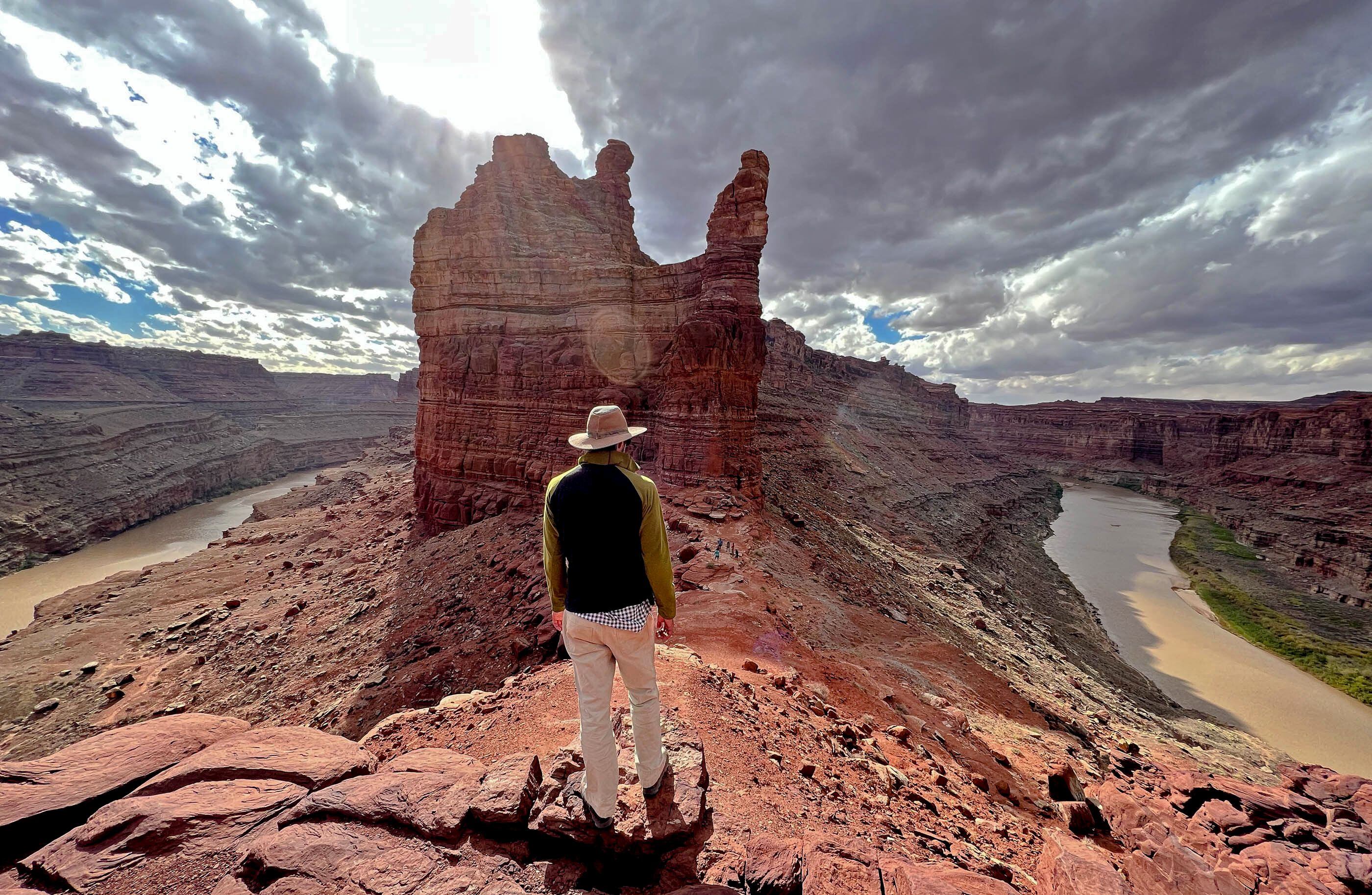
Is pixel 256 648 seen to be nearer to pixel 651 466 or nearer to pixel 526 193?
pixel 651 466

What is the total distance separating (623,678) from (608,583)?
0.61m

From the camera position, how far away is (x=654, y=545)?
3.12 m

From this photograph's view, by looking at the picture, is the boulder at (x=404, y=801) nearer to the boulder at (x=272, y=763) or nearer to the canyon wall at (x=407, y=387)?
the boulder at (x=272, y=763)

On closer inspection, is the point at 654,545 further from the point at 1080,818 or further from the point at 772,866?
the point at 1080,818

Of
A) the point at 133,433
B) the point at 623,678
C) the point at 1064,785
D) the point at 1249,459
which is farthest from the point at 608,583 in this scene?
the point at 1249,459

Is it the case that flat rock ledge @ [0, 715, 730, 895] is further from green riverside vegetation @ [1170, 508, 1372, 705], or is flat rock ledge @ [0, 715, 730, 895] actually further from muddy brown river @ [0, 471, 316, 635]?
green riverside vegetation @ [1170, 508, 1372, 705]

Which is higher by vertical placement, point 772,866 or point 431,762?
point 772,866

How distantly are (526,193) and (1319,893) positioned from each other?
2433 cm

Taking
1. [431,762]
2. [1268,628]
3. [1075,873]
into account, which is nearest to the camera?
[1075,873]

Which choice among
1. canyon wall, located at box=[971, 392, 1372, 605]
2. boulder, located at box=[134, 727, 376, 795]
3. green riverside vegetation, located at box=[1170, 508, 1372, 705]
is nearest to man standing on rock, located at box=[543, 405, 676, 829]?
boulder, located at box=[134, 727, 376, 795]

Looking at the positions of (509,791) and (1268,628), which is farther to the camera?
(1268,628)

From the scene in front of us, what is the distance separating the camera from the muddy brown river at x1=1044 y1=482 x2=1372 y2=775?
15.5 m

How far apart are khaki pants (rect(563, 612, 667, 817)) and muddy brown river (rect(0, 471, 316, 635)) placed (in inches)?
1222

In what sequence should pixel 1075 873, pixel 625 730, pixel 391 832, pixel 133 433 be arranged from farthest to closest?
pixel 133 433
pixel 625 730
pixel 1075 873
pixel 391 832
